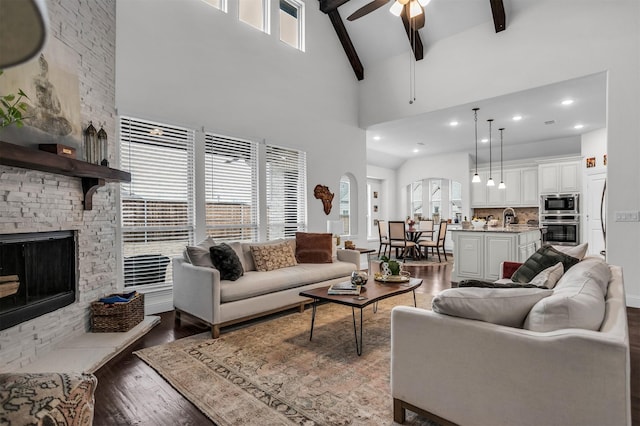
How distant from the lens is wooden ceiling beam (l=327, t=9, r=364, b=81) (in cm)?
643

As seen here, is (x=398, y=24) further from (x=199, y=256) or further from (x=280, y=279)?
(x=199, y=256)

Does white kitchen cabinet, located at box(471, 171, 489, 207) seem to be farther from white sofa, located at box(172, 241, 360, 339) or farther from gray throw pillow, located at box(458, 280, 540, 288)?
gray throw pillow, located at box(458, 280, 540, 288)

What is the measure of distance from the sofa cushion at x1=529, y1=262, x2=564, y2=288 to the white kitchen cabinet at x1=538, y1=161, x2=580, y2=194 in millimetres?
6863

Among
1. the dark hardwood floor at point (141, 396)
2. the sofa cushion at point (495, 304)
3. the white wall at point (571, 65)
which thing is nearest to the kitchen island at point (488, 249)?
the white wall at point (571, 65)

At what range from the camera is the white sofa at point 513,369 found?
1.25m

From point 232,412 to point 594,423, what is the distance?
172 centimetres

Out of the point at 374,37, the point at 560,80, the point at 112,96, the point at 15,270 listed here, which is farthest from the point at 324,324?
the point at 374,37

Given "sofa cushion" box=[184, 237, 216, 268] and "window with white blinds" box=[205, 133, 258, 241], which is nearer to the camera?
"sofa cushion" box=[184, 237, 216, 268]

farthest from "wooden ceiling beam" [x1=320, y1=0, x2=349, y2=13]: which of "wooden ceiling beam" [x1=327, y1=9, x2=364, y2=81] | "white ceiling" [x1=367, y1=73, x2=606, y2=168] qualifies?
"white ceiling" [x1=367, y1=73, x2=606, y2=168]

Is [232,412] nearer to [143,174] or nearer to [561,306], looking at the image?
[561,306]

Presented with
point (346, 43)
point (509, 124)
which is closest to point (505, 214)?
point (509, 124)

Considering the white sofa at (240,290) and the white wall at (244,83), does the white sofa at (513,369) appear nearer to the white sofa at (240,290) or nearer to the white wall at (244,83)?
the white sofa at (240,290)

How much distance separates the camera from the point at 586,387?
1.27 meters

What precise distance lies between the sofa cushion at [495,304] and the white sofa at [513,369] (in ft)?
0.12
